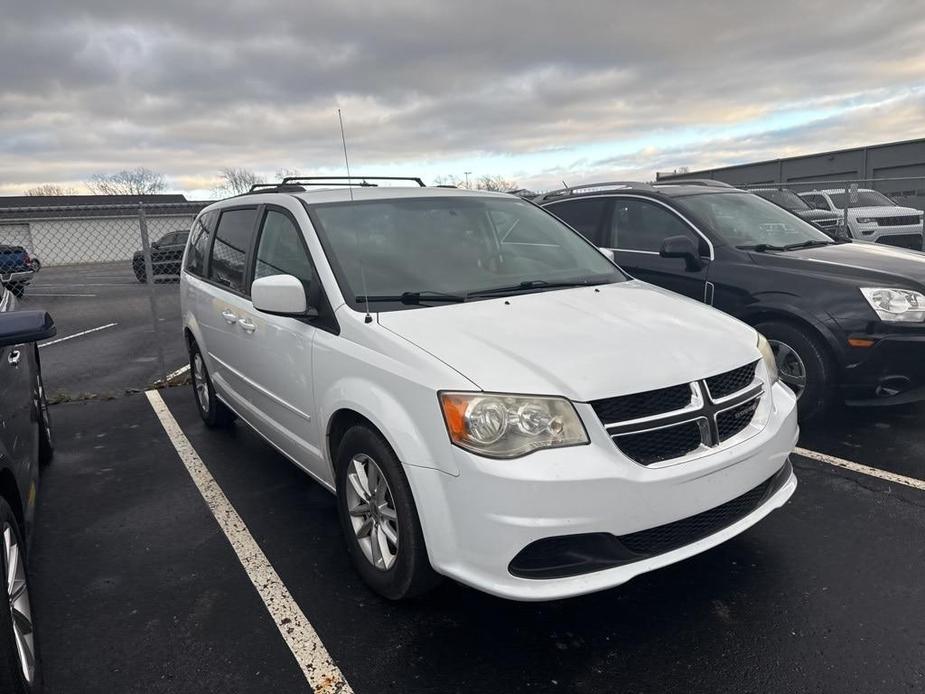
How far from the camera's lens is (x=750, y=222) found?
5.73 m

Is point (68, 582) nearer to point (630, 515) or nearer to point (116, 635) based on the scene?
point (116, 635)

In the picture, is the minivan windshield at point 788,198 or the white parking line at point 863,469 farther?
the minivan windshield at point 788,198

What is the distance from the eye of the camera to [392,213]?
12.2 feet

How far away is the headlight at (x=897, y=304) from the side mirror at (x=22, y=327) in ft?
15.5

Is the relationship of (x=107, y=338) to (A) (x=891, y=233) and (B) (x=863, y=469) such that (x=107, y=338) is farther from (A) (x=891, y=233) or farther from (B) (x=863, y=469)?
(A) (x=891, y=233)

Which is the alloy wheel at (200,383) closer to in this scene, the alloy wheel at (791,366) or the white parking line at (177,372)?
the white parking line at (177,372)

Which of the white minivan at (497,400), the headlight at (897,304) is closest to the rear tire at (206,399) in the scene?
the white minivan at (497,400)

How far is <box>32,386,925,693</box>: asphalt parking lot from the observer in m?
2.48

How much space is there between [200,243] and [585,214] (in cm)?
347

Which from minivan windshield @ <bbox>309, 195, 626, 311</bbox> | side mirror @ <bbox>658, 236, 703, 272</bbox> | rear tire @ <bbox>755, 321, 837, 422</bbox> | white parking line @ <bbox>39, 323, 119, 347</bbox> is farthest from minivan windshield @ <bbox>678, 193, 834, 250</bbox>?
white parking line @ <bbox>39, 323, 119, 347</bbox>

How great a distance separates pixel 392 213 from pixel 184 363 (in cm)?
553

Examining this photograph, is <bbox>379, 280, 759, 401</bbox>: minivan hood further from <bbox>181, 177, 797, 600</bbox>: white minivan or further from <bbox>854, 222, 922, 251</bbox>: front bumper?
<bbox>854, 222, 922, 251</bbox>: front bumper

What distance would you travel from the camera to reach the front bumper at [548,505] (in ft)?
7.68

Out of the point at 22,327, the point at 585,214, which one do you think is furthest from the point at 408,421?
Result: the point at 585,214
